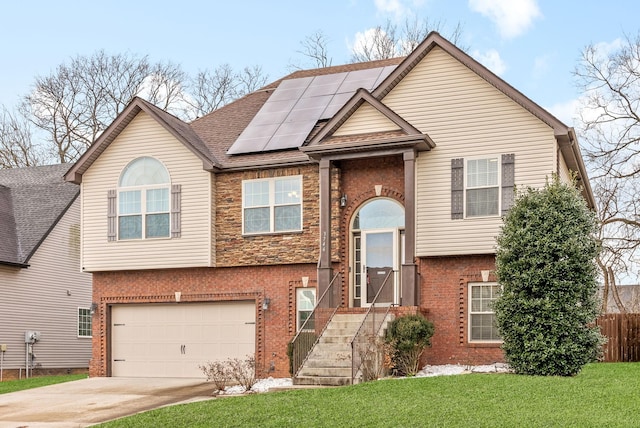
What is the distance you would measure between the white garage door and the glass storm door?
3174mm

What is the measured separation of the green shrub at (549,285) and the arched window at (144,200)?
9519 millimetres

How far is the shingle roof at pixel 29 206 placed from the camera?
90.6 feet

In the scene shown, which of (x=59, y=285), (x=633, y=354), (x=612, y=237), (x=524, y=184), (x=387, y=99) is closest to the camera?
(x=524, y=184)

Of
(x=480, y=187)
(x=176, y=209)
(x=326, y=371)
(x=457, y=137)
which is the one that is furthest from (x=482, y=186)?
(x=176, y=209)

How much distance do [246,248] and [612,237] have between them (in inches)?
663

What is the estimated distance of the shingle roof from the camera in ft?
90.6

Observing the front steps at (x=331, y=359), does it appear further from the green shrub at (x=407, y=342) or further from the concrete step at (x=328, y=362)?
the green shrub at (x=407, y=342)

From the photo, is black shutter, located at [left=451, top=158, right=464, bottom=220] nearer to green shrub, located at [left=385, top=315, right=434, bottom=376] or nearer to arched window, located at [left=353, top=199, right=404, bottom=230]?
arched window, located at [left=353, top=199, right=404, bottom=230]

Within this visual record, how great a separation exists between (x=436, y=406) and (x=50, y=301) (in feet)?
60.8

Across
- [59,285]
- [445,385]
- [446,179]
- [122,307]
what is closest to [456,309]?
[446,179]

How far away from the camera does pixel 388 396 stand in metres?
14.3

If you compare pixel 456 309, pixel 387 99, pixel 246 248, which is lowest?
pixel 456 309

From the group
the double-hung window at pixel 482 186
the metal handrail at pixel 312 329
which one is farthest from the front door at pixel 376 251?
the double-hung window at pixel 482 186

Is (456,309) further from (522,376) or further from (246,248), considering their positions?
(246,248)
